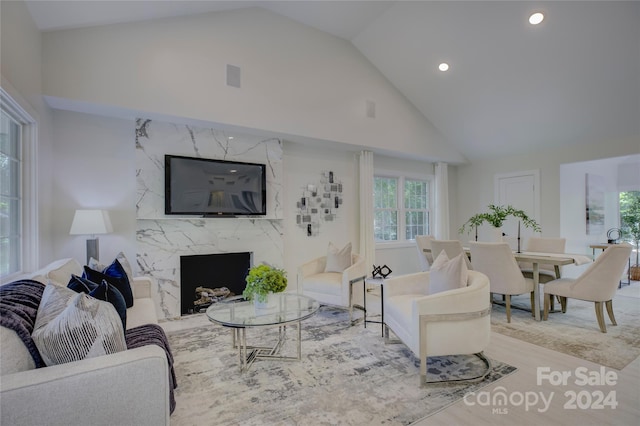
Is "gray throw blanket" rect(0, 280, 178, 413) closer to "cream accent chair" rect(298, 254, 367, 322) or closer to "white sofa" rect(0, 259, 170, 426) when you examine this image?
"white sofa" rect(0, 259, 170, 426)

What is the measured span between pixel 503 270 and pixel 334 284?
6.37ft

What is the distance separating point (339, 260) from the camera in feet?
13.6

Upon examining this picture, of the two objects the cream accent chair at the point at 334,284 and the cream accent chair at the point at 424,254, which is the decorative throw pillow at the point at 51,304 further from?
the cream accent chair at the point at 424,254

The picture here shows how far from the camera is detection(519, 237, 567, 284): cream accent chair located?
416 cm

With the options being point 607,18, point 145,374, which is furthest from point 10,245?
point 607,18

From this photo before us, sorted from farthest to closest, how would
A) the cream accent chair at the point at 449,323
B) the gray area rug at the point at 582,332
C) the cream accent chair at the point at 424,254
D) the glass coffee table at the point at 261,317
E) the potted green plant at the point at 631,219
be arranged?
the potted green plant at the point at 631,219 → the cream accent chair at the point at 424,254 → the gray area rug at the point at 582,332 → the glass coffee table at the point at 261,317 → the cream accent chair at the point at 449,323

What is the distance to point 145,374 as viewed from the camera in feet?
4.47

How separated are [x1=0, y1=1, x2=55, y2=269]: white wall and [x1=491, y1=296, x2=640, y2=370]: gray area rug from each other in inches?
189

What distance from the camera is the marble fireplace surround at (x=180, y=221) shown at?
3.89 meters

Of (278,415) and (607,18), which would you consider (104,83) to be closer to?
(278,415)

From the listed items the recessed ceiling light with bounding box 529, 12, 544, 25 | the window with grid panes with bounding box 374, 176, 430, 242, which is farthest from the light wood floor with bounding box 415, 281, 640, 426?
the recessed ceiling light with bounding box 529, 12, 544, 25

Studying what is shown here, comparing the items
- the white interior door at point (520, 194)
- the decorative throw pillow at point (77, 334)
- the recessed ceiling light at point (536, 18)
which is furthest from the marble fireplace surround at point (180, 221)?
the white interior door at point (520, 194)

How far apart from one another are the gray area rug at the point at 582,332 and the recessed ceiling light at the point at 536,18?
3.62 metres

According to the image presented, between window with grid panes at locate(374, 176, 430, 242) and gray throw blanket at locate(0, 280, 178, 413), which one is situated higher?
window with grid panes at locate(374, 176, 430, 242)
